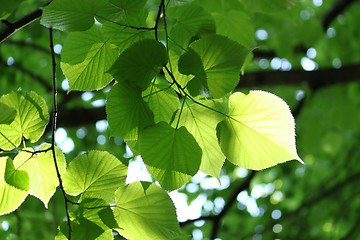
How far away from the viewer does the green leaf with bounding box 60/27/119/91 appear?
0.63m

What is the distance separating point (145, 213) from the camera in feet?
1.91

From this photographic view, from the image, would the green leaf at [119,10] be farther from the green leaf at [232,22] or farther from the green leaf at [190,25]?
the green leaf at [232,22]

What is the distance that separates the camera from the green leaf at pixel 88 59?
24.8 inches

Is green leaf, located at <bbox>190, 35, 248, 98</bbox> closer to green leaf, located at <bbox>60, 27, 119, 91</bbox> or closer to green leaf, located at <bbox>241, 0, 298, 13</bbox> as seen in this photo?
green leaf, located at <bbox>60, 27, 119, 91</bbox>

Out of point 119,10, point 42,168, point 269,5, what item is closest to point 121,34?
point 119,10

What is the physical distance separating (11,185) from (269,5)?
64 cm

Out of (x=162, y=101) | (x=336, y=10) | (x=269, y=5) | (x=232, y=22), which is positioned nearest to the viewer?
(x=162, y=101)

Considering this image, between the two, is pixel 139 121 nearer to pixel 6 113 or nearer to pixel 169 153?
pixel 169 153

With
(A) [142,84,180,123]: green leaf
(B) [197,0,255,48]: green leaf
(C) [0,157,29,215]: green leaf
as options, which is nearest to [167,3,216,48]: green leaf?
(A) [142,84,180,123]: green leaf

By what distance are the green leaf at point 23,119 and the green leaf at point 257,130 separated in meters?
0.30

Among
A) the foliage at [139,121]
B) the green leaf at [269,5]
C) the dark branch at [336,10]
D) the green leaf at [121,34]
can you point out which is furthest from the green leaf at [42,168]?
the dark branch at [336,10]

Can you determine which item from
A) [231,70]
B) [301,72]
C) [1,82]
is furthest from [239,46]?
[1,82]

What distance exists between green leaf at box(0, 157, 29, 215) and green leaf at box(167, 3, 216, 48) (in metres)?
0.36

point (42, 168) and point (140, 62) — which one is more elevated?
point (140, 62)
